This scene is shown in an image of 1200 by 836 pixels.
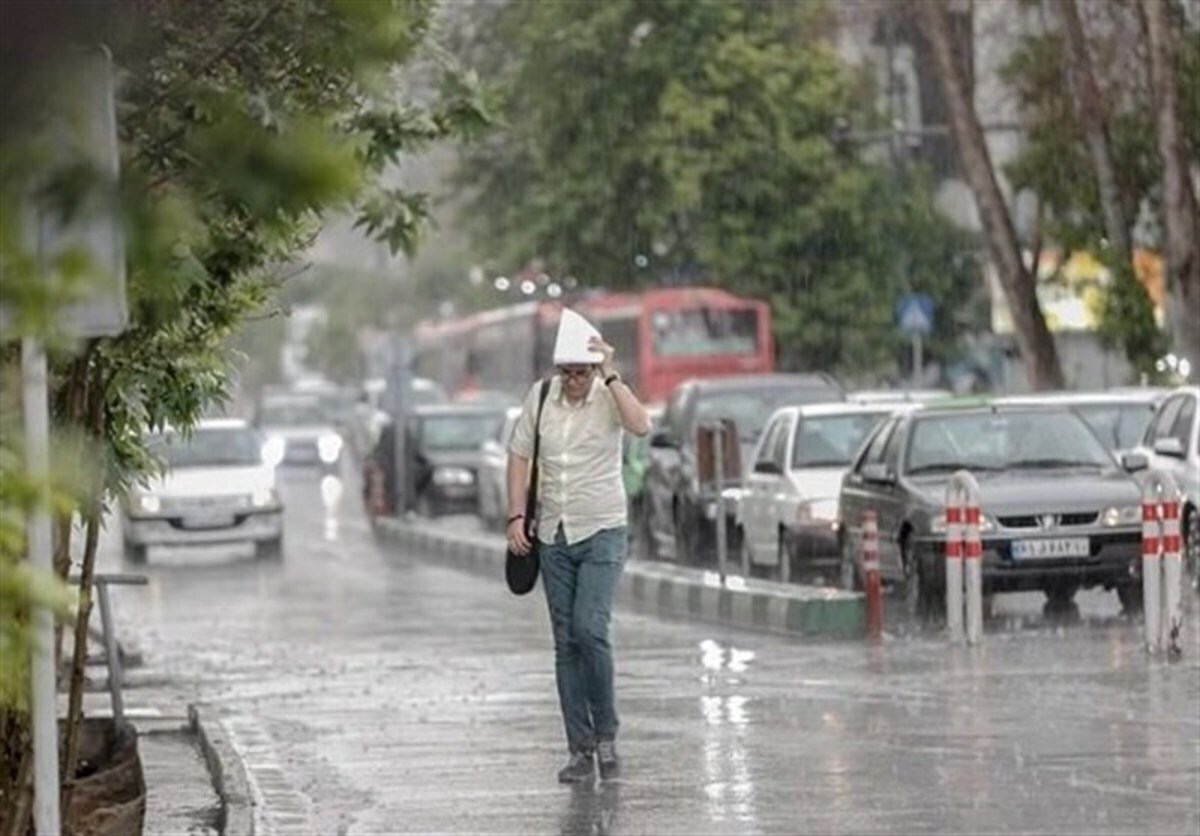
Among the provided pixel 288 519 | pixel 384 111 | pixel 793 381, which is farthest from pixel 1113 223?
pixel 384 111

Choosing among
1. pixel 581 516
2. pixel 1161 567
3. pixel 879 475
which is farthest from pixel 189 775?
pixel 879 475

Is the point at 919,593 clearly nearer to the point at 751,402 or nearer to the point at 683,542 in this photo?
the point at 683,542

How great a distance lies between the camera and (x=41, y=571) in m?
3.93

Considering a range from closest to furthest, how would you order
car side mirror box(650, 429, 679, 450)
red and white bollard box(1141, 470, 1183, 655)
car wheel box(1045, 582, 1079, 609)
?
red and white bollard box(1141, 470, 1183, 655), car wheel box(1045, 582, 1079, 609), car side mirror box(650, 429, 679, 450)

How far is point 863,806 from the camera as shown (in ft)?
40.6

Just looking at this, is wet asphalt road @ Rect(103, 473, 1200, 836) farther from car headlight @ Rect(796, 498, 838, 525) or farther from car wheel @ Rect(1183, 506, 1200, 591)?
car headlight @ Rect(796, 498, 838, 525)

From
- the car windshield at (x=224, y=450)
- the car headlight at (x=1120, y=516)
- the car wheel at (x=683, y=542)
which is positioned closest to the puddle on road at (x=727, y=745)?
the car headlight at (x=1120, y=516)

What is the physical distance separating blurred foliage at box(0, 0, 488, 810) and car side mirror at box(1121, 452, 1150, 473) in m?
12.5

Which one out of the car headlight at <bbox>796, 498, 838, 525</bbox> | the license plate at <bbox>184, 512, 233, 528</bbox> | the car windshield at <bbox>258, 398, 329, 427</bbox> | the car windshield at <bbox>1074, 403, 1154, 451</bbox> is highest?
the car windshield at <bbox>258, 398, 329, 427</bbox>

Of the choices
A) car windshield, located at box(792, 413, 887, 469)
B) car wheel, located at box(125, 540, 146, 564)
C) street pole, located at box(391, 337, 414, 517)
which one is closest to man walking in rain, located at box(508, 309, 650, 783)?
car windshield, located at box(792, 413, 887, 469)

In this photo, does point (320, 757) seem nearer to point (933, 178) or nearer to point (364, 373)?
point (933, 178)

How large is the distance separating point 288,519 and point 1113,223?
624 inches

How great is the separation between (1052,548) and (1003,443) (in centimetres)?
150

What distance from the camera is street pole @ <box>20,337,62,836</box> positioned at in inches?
156
